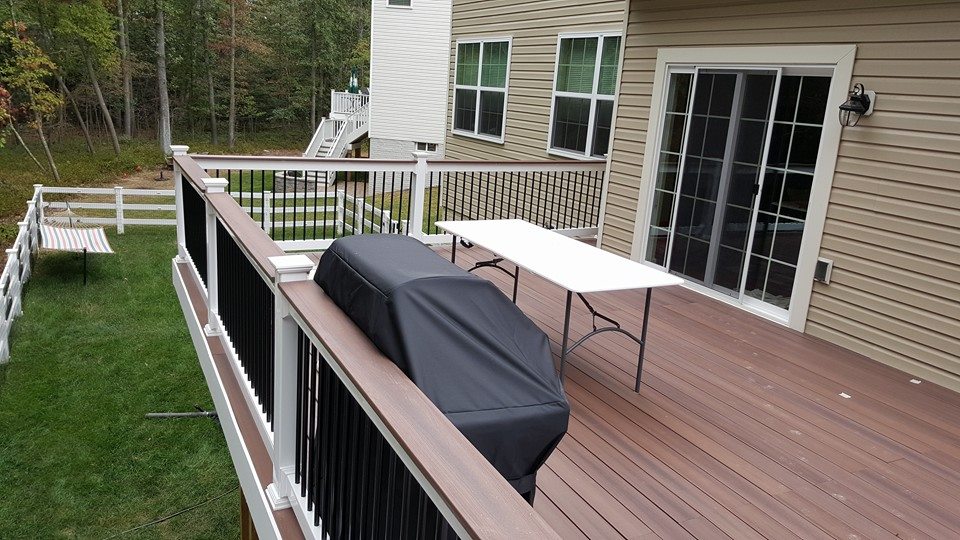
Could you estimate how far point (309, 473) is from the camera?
2.09 metres

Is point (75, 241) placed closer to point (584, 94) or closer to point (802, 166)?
point (584, 94)

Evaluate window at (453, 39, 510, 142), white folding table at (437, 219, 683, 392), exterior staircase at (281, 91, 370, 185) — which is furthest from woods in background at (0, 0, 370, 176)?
white folding table at (437, 219, 683, 392)

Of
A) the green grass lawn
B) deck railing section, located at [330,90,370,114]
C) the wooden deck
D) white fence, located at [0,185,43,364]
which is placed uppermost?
deck railing section, located at [330,90,370,114]

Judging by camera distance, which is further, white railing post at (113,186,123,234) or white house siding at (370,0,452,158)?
white house siding at (370,0,452,158)

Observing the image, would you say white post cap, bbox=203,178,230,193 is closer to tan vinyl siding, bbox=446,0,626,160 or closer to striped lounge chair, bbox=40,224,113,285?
tan vinyl siding, bbox=446,0,626,160

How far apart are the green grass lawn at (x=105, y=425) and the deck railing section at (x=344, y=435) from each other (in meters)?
3.14

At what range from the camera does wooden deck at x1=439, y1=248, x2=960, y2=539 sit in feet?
8.48

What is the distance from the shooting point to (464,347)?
6.05 feet

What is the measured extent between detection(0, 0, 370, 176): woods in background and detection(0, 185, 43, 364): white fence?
956cm

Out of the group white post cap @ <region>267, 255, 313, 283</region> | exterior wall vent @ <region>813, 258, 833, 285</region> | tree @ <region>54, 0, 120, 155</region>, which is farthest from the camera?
tree @ <region>54, 0, 120, 155</region>

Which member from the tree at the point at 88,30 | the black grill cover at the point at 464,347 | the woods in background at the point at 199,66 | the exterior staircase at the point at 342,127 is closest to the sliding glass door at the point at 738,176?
the black grill cover at the point at 464,347

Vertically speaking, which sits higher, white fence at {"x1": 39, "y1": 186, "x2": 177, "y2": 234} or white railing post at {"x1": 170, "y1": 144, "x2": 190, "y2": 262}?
white railing post at {"x1": 170, "y1": 144, "x2": 190, "y2": 262}

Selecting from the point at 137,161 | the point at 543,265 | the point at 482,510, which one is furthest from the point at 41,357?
the point at 137,161

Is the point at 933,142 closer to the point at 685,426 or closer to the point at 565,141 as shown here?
the point at 685,426
